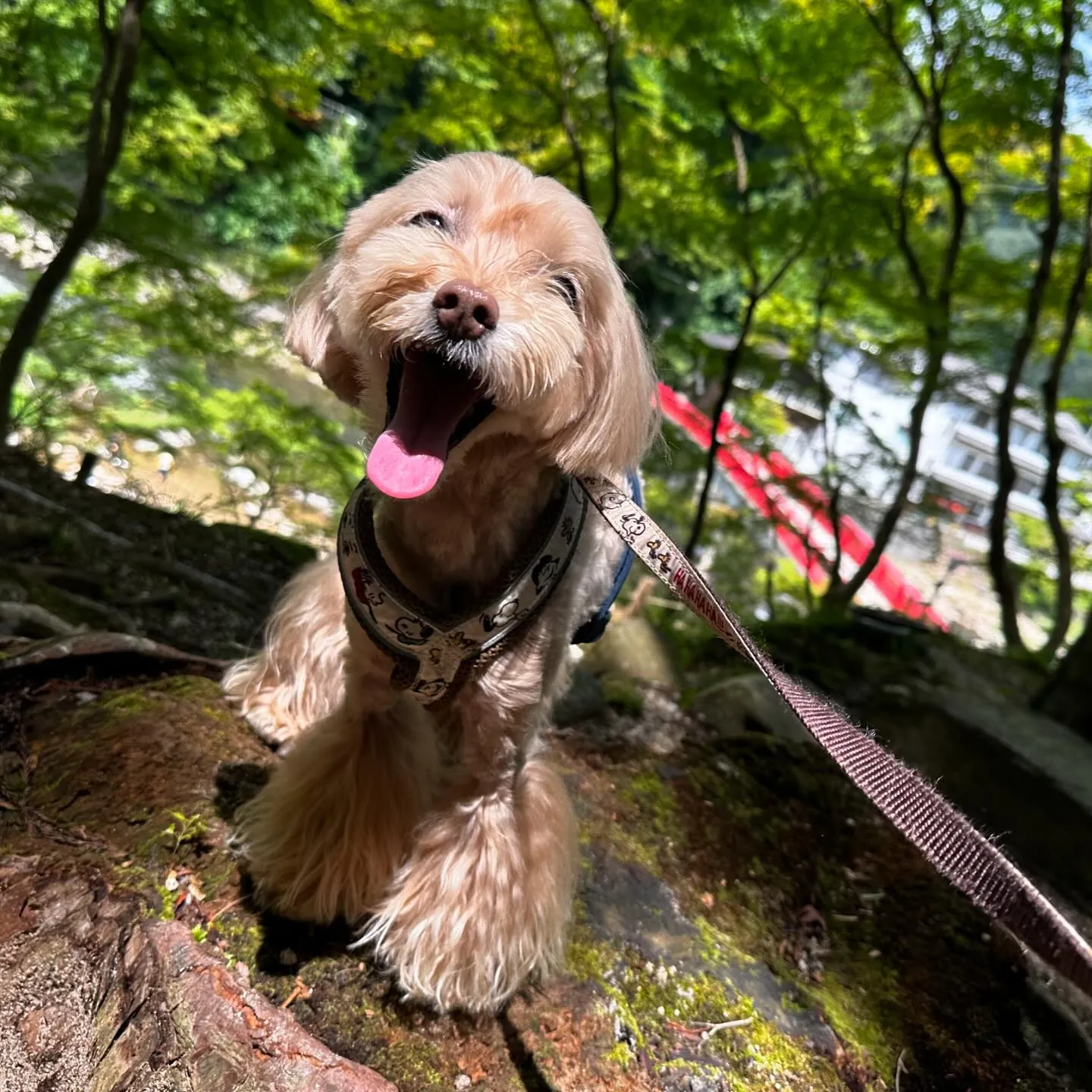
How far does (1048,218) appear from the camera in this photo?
18.8 ft

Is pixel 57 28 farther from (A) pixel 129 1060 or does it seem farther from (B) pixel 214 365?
(A) pixel 129 1060

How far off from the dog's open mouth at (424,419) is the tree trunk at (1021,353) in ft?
17.5

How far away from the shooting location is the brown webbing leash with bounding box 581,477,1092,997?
3.03 feet

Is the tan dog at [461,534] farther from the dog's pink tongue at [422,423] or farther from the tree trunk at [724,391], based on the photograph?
the tree trunk at [724,391]

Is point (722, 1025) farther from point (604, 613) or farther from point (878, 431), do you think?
point (878, 431)

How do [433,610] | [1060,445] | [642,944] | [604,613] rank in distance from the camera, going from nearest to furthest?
[433,610]
[642,944]
[604,613]
[1060,445]

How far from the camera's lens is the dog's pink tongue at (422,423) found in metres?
1.48

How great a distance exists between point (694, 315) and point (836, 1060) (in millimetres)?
18908

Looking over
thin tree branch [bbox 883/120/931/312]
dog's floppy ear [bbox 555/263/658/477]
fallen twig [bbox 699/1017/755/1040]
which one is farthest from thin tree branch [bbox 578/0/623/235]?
fallen twig [bbox 699/1017/755/1040]

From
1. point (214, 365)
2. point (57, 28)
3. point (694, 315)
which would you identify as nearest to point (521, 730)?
point (57, 28)

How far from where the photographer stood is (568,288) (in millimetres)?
1787

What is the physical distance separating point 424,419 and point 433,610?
0.50 m

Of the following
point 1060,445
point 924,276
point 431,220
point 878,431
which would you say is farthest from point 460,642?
point 878,431

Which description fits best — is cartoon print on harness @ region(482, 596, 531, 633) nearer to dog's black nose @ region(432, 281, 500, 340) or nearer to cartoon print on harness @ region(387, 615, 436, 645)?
cartoon print on harness @ region(387, 615, 436, 645)
